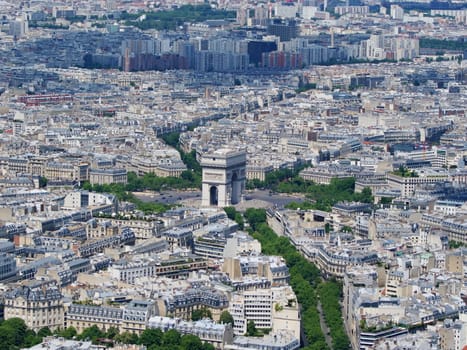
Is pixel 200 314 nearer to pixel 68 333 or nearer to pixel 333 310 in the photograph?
pixel 68 333

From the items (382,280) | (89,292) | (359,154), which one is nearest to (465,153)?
(359,154)

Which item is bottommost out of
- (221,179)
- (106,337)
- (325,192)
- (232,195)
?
(325,192)

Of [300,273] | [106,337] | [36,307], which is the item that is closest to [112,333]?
[106,337]

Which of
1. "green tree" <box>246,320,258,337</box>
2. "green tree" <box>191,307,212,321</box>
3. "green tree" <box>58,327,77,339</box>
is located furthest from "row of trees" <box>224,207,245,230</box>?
"green tree" <box>58,327,77,339</box>

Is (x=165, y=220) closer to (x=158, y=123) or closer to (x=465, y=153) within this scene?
(x=465, y=153)

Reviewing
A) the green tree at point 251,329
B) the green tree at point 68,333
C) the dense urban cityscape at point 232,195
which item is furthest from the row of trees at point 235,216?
the green tree at point 68,333

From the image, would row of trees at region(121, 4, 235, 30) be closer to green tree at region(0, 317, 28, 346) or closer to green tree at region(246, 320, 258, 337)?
green tree at region(246, 320, 258, 337)

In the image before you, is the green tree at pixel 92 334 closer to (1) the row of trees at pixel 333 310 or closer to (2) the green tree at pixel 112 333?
(2) the green tree at pixel 112 333
